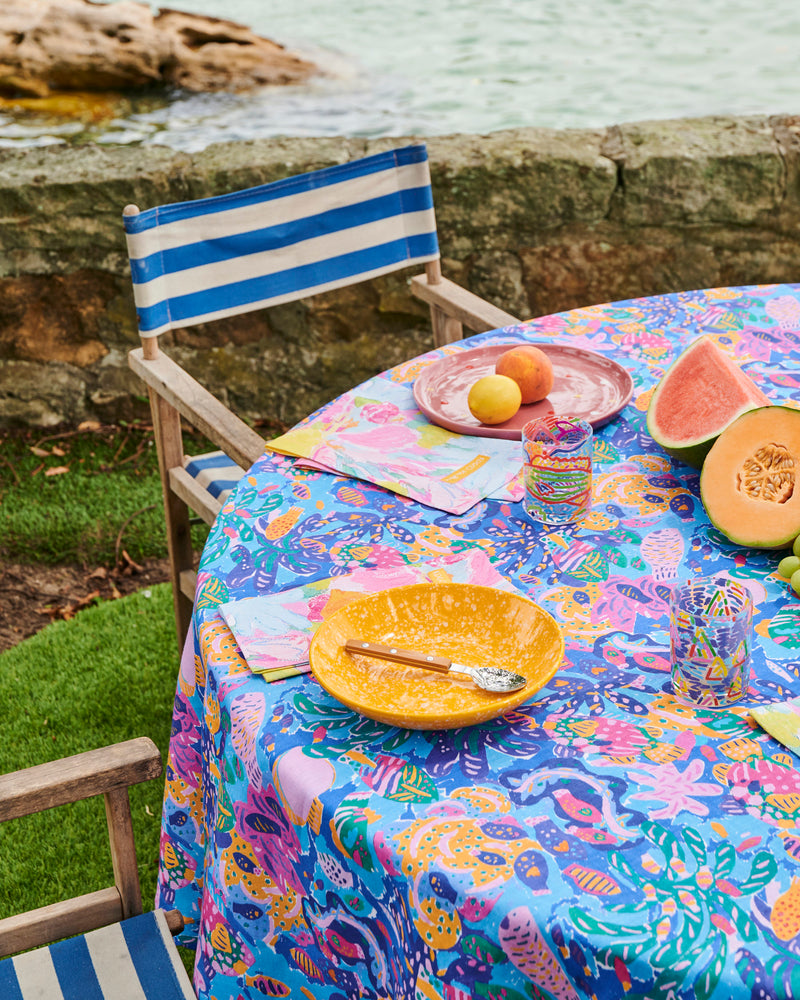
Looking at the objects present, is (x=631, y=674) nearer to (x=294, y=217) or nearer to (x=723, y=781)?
(x=723, y=781)

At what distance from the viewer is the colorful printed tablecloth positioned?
906 millimetres

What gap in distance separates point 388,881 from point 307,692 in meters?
0.26

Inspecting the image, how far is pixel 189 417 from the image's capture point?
83.0 inches

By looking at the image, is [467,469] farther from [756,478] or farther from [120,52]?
[120,52]

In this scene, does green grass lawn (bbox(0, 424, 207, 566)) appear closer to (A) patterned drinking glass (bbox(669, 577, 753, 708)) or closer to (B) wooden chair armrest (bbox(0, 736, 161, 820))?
(B) wooden chair armrest (bbox(0, 736, 161, 820))

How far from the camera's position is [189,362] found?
3691 millimetres

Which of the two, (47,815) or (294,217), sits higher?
(294,217)

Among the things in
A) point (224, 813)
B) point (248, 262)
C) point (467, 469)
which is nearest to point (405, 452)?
point (467, 469)

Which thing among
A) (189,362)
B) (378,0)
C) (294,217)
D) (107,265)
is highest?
(378,0)

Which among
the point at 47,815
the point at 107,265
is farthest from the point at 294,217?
the point at 47,815

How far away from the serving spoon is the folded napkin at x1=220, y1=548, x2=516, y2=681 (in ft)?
0.25

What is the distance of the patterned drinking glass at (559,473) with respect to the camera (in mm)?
1437

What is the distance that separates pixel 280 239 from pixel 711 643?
169cm

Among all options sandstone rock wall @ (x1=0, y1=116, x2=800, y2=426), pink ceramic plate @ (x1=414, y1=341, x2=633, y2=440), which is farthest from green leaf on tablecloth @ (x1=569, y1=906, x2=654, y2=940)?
sandstone rock wall @ (x1=0, y1=116, x2=800, y2=426)
